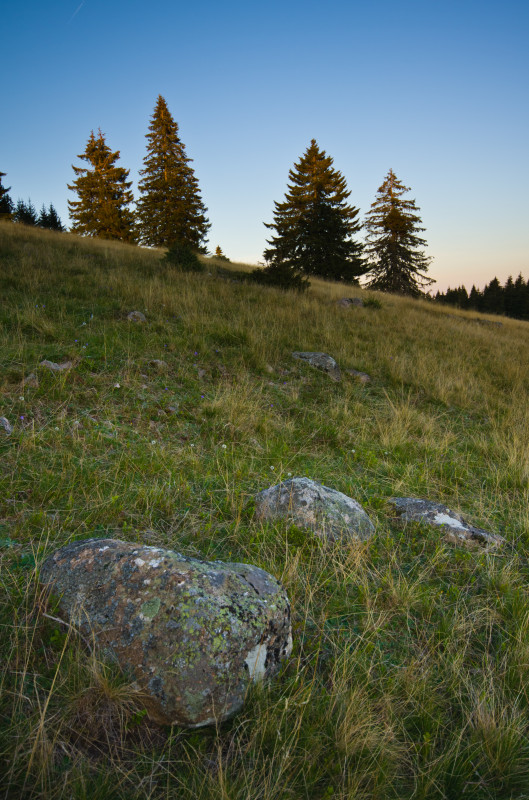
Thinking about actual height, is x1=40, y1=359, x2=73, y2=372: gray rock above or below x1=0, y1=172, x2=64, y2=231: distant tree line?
below

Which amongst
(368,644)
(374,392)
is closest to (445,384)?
(374,392)

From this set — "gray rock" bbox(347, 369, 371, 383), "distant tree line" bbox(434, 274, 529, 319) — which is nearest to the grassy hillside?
"gray rock" bbox(347, 369, 371, 383)

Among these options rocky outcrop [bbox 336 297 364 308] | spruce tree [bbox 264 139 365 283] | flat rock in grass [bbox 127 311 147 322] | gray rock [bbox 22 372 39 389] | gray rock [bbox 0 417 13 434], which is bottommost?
gray rock [bbox 0 417 13 434]

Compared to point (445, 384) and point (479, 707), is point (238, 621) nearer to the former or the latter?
point (479, 707)

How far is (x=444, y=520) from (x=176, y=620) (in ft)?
6.92

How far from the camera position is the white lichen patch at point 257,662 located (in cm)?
146

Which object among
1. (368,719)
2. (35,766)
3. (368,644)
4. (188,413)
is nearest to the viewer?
(35,766)

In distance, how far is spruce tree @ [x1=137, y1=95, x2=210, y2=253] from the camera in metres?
25.8

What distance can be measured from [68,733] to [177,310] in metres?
7.00

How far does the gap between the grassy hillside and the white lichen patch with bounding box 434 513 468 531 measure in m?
0.15

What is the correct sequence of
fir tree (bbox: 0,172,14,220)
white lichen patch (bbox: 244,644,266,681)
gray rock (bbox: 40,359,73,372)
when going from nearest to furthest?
1. white lichen patch (bbox: 244,644,266,681)
2. gray rock (bbox: 40,359,73,372)
3. fir tree (bbox: 0,172,14,220)

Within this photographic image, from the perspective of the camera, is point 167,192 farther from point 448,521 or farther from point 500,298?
point 500,298

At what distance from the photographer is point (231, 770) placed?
4.08ft

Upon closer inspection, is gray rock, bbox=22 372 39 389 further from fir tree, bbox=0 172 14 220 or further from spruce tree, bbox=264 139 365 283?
fir tree, bbox=0 172 14 220
